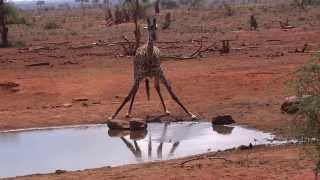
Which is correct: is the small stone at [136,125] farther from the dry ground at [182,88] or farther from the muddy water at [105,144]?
the dry ground at [182,88]

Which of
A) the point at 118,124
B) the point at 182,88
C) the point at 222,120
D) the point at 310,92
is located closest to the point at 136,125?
the point at 118,124

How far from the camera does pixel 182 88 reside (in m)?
19.4

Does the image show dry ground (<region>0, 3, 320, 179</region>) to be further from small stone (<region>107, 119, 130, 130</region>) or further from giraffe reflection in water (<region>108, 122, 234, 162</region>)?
small stone (<region>107, 119, 130, 130</region>)

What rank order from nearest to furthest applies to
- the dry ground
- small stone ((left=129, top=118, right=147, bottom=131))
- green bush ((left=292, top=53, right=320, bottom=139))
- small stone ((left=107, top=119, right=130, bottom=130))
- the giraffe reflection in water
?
green bush ((left=292, top=53, right=320, bottom=139)), the dry ground, the giraffe reflection in water, small stone ((left=129, top=118, right=147, bottom=131)), small stone ((left=107, top=119, right=130, bottom=130))

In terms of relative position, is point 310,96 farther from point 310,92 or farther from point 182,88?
point 182,88

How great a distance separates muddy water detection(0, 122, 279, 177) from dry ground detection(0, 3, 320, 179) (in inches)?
26.5

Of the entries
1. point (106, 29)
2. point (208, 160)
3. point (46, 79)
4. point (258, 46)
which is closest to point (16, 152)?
point (208, 160)

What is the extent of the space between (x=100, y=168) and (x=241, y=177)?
2.59 meters

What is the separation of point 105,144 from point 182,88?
6497mm

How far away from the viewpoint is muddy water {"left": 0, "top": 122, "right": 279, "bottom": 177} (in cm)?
1200

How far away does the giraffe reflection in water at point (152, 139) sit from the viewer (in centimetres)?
1254

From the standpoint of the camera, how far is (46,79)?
21.8 m

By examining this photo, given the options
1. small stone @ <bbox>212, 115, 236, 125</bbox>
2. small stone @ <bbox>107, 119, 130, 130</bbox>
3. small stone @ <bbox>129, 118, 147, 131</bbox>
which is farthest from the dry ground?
small stone @ <bbox>129, 118, 147, 131</bbox>

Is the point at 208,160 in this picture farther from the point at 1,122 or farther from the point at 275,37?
the point at 275,37
